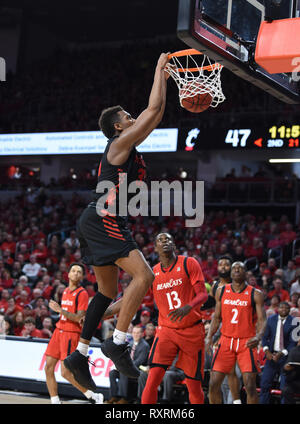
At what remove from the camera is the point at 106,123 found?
475cm

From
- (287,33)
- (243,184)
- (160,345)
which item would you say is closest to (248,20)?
(287,33)

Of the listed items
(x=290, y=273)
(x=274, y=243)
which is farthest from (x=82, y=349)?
(x=274, y=243)

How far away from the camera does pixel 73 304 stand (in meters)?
9.12

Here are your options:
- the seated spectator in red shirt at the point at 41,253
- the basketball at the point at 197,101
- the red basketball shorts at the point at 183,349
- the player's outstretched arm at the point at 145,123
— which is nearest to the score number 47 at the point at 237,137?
the seated spectator in red shirt at the point at 41,253

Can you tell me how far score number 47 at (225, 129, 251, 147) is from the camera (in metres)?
15.7

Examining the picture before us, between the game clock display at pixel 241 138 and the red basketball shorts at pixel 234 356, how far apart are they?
7511 mm

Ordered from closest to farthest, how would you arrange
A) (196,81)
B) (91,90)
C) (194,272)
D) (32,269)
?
(196,81) → (194,272) → (32,269) → (91,90)

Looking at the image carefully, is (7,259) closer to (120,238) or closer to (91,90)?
(91,90)

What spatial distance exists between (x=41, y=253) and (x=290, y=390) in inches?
398

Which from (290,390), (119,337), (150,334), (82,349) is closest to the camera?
(119,337)

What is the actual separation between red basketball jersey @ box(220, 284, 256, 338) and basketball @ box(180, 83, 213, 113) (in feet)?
12.0

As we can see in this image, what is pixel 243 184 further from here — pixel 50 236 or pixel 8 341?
pixel 8 341
